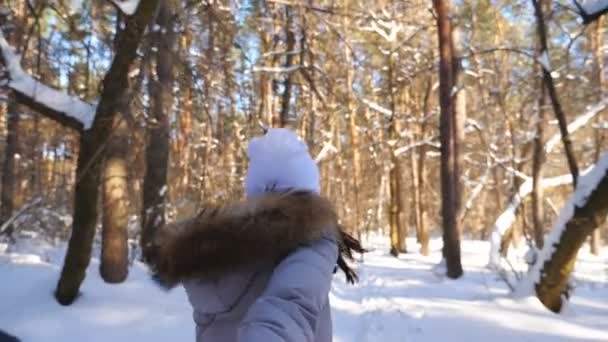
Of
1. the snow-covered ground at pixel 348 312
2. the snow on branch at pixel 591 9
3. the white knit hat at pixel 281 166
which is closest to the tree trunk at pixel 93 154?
the snow-covered ground at pixel 348 312

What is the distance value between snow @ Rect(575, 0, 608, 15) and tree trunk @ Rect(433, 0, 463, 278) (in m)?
6.65

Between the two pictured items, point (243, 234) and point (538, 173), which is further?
point (538, 173)

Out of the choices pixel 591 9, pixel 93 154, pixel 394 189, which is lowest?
pixel 394 189

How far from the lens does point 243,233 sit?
168cm

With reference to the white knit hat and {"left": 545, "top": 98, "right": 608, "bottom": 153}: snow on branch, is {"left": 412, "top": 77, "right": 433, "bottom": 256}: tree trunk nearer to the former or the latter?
{"left": 545, "top": 98, "right": 608, "bottom": 153}: snow on branch

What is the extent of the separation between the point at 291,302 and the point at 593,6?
5201 millimetres

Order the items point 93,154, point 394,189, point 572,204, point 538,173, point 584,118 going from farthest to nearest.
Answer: point 394,189, point 538,173, point 584,118, point 572,204, point 93,154

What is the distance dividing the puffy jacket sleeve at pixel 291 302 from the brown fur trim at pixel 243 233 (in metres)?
0.07

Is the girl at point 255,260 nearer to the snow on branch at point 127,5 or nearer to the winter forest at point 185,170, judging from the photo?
the winter forest at point 185,170

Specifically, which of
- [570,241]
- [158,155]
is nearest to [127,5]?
[158,155]

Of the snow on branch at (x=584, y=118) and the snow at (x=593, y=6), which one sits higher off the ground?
the snow at (x=593, y=6)

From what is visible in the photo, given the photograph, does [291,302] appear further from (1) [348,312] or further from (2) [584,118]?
(2) [584,118]

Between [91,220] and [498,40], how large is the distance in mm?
19166

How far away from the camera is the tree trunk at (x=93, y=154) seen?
502cm
